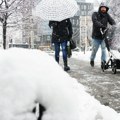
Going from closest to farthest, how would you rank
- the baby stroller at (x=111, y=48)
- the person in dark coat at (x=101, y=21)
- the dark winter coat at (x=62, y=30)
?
the baby stroller at (x=111, y=48), the dark winter coat at (x=62, y=30), the person in dark coat at (x=101, y=21)

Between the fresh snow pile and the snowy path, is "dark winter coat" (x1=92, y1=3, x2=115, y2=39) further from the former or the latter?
the fresh snow pile

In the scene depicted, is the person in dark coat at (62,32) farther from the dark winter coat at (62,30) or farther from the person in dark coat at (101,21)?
the person in dark coat at (101,21)

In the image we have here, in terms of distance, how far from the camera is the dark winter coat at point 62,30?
1241 centimetres

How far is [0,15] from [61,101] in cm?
2290

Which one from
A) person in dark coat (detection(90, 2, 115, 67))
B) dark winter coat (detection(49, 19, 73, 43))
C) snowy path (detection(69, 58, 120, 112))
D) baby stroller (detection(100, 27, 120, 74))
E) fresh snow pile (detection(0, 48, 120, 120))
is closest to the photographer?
fresh snow pile (detection(0, 48, 120, 120))

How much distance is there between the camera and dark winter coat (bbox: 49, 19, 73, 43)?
12.4 metres

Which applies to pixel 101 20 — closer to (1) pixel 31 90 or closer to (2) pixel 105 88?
(2) pixel 105 88

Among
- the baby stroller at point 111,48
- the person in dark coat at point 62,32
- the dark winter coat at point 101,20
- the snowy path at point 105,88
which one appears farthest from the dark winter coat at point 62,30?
the snowy path at point 105,88

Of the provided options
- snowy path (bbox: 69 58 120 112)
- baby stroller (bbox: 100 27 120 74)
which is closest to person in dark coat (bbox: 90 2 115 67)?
baby stroller (bbox: 100 27 120 74)

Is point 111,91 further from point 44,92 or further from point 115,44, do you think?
point 44,92

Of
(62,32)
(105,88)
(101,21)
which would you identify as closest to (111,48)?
Answer: (101,21)

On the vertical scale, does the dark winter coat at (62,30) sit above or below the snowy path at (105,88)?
above

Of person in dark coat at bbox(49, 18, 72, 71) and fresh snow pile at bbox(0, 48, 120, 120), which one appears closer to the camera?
fresh snow pile at bbox(0, 48, 120, 120)

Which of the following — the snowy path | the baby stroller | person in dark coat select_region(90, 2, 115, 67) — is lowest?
the snowy path
